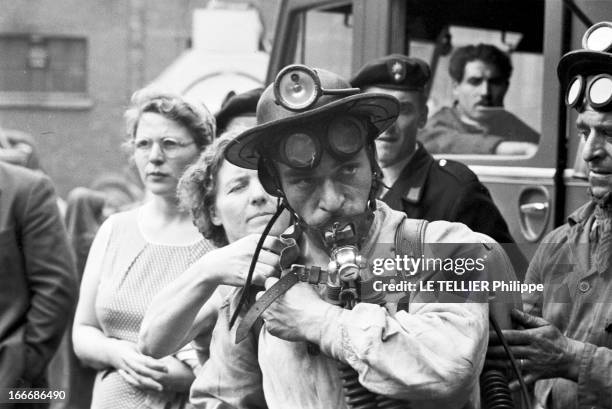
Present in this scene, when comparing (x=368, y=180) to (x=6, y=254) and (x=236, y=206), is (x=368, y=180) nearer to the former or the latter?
(x=236, y=206)

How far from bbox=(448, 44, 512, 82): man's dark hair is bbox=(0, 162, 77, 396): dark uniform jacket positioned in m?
1.64

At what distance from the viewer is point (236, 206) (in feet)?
10.7

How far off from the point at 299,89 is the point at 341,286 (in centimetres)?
41

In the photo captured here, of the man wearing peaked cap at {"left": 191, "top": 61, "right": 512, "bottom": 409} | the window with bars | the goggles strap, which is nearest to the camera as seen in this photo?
the man wearing peaked cap at {"left": 191, "top": 61, "right": 512, "bottom": 409}

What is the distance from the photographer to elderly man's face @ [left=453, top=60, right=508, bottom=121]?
4.41 metres

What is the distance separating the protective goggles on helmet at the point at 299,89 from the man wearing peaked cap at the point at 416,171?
1.32 meters

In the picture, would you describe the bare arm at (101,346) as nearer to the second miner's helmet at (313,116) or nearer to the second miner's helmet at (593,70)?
the second miner's helmet at (313,116)

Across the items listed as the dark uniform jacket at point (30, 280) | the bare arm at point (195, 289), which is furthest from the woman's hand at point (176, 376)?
the dark uniform jacket at point (30, 280)

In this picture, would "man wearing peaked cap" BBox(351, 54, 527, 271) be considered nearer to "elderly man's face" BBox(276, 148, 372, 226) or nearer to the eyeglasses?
the eyeglasses

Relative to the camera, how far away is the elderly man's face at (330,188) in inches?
95.4

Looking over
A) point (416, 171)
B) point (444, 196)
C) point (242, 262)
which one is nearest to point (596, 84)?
point (242, 262)

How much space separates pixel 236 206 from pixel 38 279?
3.70 feet

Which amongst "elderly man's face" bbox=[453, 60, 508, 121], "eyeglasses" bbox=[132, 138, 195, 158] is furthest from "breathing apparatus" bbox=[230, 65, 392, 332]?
"elderly man's face" bbox=[453, 60, 508, 121]

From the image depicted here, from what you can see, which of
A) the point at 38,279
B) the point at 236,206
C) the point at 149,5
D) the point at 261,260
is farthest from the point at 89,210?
the point at 149,5
